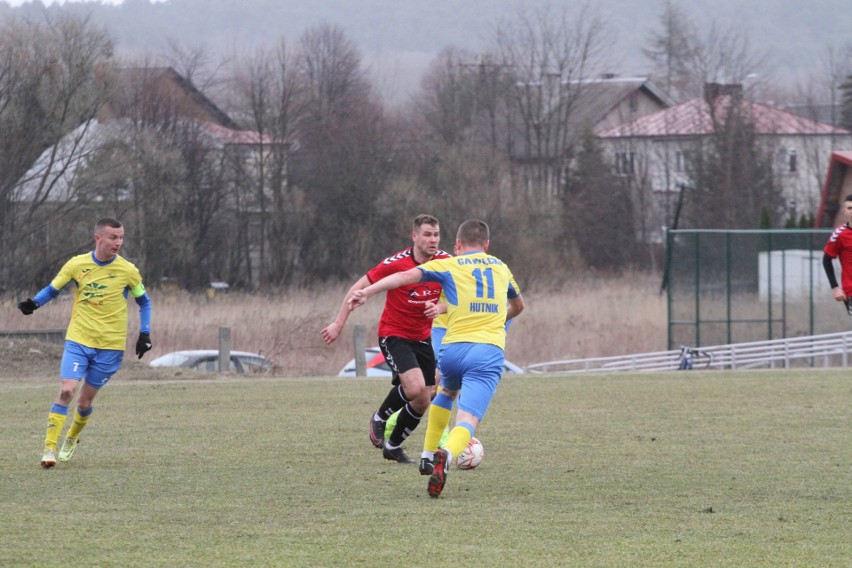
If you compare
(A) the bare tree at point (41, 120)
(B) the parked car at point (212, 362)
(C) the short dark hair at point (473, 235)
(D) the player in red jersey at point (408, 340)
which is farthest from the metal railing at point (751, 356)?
(C) the short dark hair at point (473, 235)

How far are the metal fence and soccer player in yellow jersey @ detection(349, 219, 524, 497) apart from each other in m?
22.7

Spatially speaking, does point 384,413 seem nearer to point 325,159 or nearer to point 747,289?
point 747,289

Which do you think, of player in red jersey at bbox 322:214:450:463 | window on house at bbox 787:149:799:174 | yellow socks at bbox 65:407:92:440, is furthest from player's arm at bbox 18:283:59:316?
window on house at bbox 787:149:799:174

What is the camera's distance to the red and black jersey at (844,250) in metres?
11.7

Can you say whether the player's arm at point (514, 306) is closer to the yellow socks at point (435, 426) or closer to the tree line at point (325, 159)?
the yellow socks at point (435, 426)

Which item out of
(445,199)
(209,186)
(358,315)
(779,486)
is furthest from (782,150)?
(779,486)

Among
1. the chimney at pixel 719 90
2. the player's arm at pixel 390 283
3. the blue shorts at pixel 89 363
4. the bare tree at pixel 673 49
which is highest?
the bare tree at pixel 673 49

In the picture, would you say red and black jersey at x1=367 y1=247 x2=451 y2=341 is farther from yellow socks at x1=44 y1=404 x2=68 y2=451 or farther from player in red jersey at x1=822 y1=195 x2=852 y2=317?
player in red jersey at x1=822 y1=195 x2=852 y2=317

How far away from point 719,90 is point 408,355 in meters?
56.5

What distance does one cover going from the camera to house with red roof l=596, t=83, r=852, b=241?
60.1 metres

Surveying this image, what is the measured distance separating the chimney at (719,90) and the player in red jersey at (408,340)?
5451 centimetres

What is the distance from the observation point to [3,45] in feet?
104

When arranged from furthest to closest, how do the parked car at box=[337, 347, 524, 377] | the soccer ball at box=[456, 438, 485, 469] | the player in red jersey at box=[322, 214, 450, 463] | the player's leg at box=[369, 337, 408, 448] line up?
the parked car at box=[337, 347, 524, 377], the player's leg at box=[369, 337, 408, 448], the player in red jersey at box=[322, 214, 450, 463], the soccer ball at box=[456, 438, 485, 469]

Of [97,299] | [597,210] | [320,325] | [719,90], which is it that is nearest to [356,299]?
[97,299]
